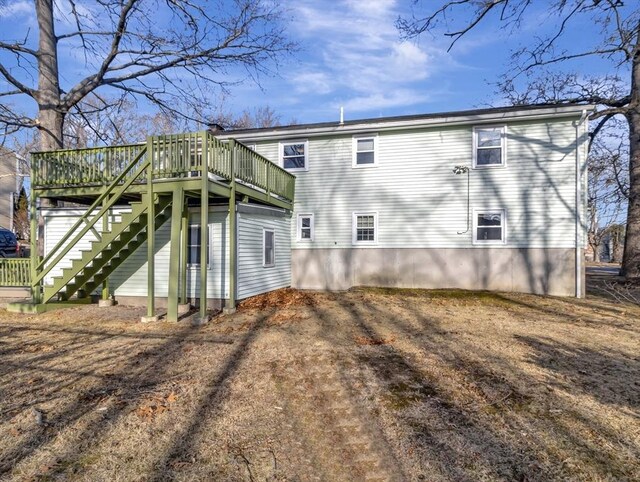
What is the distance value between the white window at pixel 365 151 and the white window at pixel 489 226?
12.8ft

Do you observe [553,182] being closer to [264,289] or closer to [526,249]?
[526,249]

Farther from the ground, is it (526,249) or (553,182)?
(553,182)

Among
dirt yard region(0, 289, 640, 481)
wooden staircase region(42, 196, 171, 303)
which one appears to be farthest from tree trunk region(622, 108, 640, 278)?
wooden staircase region(42, 196, 171, 303)

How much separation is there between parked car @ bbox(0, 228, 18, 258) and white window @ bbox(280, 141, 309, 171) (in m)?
14.2

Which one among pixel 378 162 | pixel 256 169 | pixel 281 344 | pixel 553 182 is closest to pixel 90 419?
pixel 281 344

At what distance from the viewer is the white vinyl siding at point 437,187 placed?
39.9 feet

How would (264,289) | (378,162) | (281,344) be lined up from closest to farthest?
(281,344) < (264,289) < (378,162)

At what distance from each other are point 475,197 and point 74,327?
11.6 m

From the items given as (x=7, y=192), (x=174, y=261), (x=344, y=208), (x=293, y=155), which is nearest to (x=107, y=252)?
(x=174, y=261)

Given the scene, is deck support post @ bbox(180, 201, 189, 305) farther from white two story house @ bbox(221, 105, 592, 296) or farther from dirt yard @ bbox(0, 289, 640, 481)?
white two story house @ bbox(221, 105, 592, 296)

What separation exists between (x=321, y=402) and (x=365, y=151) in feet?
35.7

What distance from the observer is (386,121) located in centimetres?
1320

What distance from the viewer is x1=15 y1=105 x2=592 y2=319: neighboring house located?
9484mm

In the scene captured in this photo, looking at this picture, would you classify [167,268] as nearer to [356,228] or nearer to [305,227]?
[305,227]
